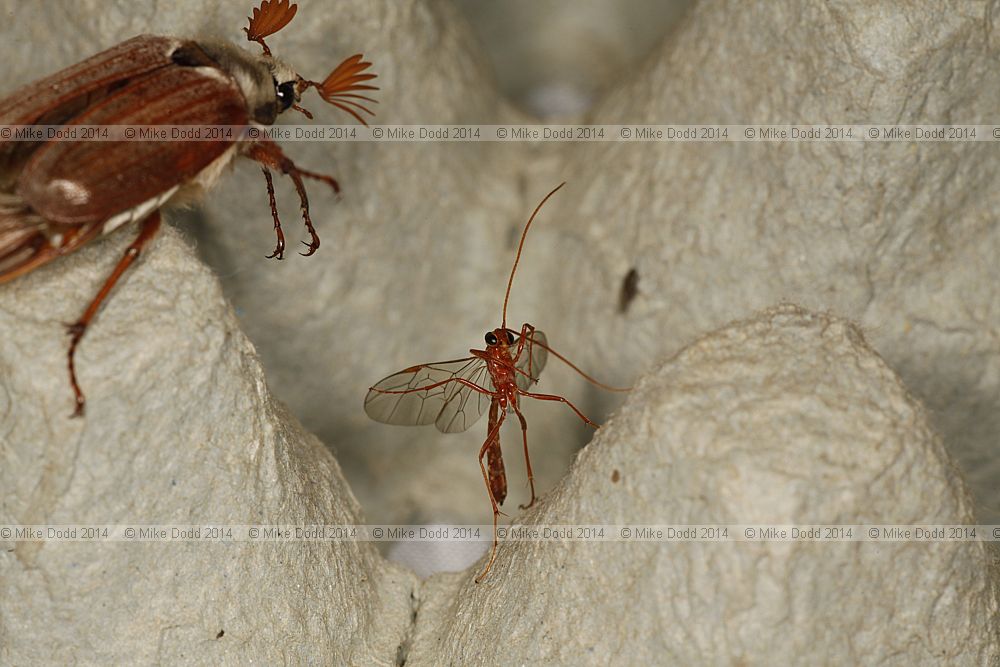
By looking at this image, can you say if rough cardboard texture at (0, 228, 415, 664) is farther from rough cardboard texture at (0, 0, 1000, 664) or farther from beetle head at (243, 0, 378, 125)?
beetle head at (243, 0, 378, 125)

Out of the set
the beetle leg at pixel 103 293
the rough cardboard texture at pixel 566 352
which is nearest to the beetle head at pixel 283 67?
the rough cardboard texture at pixel 566 352

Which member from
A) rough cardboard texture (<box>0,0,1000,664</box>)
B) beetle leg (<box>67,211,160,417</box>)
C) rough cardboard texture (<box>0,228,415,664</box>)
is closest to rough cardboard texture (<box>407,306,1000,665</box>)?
rough cardboard texture (<box>0,0,1000,664</box>)

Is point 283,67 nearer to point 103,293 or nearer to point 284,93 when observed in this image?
point 284,93

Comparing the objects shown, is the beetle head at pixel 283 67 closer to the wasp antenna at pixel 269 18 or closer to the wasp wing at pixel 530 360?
the wasp antenna at pixel 269 18

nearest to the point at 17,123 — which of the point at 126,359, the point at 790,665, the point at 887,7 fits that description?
the point at 126,359

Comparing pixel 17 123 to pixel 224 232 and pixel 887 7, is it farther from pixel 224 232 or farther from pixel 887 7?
pixel 887 7

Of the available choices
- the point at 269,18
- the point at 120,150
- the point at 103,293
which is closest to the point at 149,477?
the point at 103,293
